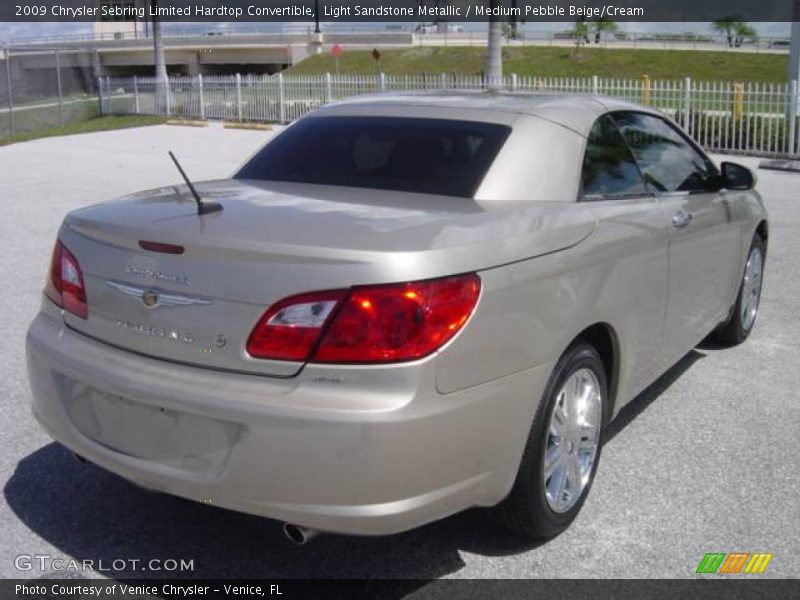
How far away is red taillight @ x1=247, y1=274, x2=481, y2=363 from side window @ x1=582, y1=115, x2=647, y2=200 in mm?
1297

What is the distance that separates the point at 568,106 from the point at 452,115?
1.69 ft

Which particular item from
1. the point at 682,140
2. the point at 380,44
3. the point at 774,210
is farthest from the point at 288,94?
the point at 380,44

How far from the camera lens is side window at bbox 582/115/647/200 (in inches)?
157

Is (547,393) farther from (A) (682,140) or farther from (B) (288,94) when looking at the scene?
(B) (288,94)

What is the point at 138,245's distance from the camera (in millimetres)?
3145

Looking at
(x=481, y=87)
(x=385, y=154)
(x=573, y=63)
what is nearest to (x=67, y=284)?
(x=385, y=154)

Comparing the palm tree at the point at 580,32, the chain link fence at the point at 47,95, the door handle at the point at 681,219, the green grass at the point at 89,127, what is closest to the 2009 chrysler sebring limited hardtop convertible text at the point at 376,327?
the door handle at the point at 681,219

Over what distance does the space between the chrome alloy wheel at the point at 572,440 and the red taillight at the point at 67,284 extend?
67.3 inches

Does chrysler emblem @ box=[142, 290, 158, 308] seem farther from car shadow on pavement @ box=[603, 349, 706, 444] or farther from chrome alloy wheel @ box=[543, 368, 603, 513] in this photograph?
car shadow on pavement @ box=[603, 349, 706, 444]

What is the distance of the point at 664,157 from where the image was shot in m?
4.77

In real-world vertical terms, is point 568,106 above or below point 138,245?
above

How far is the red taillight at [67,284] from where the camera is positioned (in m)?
3.35

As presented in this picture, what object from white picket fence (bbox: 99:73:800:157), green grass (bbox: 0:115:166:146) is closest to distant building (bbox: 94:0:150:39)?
A: white picket fence (bbox: 99:73:800:157)

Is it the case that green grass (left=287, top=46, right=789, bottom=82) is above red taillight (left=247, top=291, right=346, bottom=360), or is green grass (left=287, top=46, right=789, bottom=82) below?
above
